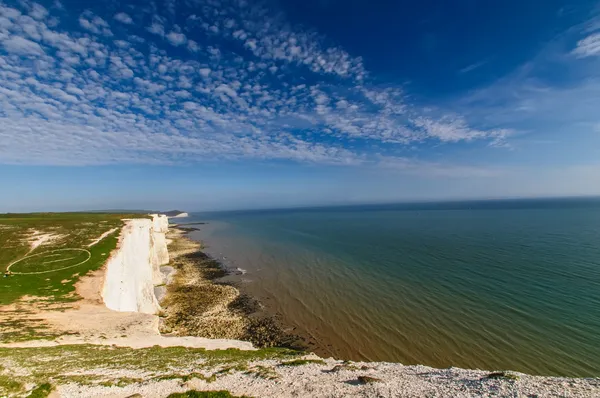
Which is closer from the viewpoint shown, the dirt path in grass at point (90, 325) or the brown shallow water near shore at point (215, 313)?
the dirt path in grass at point (90, 325)

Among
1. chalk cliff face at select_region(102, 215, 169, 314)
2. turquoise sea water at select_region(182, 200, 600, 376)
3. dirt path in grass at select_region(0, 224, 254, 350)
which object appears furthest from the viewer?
chalk cliff face at select_region(102, 215, 169, 314)

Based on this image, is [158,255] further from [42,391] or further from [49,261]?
[42,391]

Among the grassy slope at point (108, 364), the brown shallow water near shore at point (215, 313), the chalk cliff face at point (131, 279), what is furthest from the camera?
the chalk cliff face at point (131, 279)

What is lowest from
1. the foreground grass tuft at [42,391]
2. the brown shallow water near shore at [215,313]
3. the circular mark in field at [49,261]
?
the brown shallow water near shore at [215,313]

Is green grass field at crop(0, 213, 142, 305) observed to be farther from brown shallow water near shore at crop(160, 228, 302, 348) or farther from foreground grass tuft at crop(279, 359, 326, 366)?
foreground grass tuft at crop(279, 359, 326, 366)

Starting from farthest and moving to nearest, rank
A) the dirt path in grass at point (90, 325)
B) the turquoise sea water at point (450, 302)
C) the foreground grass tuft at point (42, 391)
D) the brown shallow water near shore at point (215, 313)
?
the brown shallow water near shore at point (215, 313)
the turquoise sea water at point (450, 302)
the dirt path in grass at point (90, 325)
the foreground grass tuft at point (42, 391)

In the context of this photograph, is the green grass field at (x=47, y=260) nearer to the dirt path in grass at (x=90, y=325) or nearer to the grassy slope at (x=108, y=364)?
the dirt path in grass at (x=90, y=325)

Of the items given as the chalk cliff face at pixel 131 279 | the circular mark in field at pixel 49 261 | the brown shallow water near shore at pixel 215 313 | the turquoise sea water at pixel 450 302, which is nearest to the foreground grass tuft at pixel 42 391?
the brown shallow water near shore at pixel 215 313

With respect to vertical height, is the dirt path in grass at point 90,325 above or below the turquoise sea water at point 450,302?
above

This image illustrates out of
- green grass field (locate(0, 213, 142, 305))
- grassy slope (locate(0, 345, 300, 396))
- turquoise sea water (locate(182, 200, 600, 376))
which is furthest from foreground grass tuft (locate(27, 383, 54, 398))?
turquoise sea water (locate(182, 200, 600, 376))
